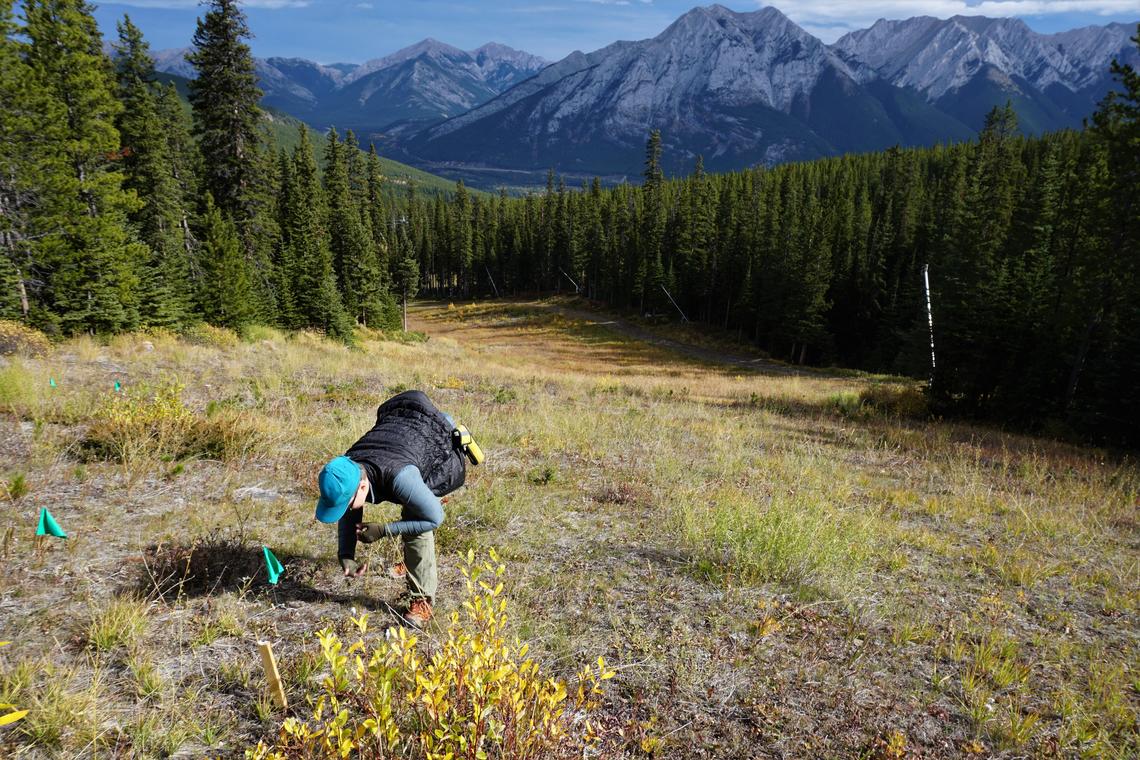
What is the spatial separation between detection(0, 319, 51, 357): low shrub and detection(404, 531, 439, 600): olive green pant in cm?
1374

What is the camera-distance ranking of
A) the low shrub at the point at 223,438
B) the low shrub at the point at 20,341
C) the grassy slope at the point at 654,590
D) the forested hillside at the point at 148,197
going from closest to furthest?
the grassy slope at the point at 654,590, the low shrub at the point at 223,438, the low shrub at the point at 20,341, the forested hillside at the point at 148,197

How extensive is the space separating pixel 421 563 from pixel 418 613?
14.0 inches

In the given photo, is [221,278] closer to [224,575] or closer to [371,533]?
[224,575]

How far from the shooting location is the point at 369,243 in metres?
44.5

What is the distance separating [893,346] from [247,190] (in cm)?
5480

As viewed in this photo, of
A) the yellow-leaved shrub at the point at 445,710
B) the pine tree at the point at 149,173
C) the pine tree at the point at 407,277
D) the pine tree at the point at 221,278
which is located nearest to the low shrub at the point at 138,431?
the yellow-leaved shrub at the point at 445,710

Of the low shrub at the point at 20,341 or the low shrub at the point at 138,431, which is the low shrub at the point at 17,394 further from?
the low shrub at the point at 20,341

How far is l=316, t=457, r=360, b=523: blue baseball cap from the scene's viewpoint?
132 inches

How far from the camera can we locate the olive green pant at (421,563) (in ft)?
12.8

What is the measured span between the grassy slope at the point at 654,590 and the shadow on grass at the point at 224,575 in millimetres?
23

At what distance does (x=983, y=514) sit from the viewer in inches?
289

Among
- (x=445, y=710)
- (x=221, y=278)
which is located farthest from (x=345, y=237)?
(x=445, y=710)

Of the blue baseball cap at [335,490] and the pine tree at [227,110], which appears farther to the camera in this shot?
the pine tree at [227,110]

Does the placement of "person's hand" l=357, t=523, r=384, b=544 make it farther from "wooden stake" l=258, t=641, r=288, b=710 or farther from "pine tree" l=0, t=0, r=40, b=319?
"pine tree" l=0, t=0, r=40, b=319
